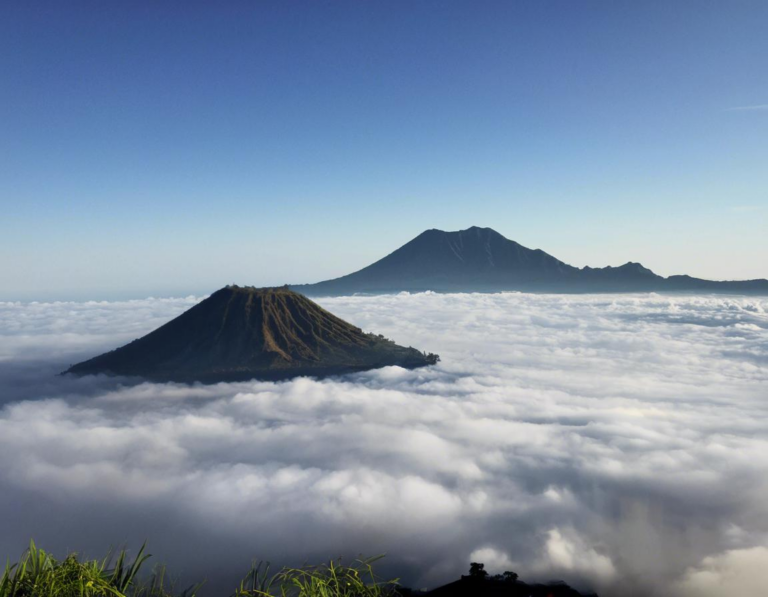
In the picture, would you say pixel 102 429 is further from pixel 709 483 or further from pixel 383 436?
pixel 709 483

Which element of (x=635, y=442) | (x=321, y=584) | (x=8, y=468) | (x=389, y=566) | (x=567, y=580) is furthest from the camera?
(x=8, y=468)


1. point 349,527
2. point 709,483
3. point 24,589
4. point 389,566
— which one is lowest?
point 389,566

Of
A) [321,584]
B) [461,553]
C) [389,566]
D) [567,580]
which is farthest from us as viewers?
[389,566]

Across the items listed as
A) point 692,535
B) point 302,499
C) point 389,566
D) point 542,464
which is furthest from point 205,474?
point 692,535

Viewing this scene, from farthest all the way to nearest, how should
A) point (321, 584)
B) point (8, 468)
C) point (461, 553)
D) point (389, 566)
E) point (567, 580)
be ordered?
point (8, 468), point (389, 566), point (461, 553), point (567, 580), point (321, 584)

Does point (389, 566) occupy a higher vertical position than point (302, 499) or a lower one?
lower

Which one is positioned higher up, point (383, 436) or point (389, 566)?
point (383, 436)

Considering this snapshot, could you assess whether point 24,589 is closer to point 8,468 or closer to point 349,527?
point 349,527

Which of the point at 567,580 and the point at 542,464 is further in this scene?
the point at 542,464

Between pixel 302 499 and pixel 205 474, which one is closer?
pixel 302 499

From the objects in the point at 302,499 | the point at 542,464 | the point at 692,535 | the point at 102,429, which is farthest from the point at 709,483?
the point at 102,429
